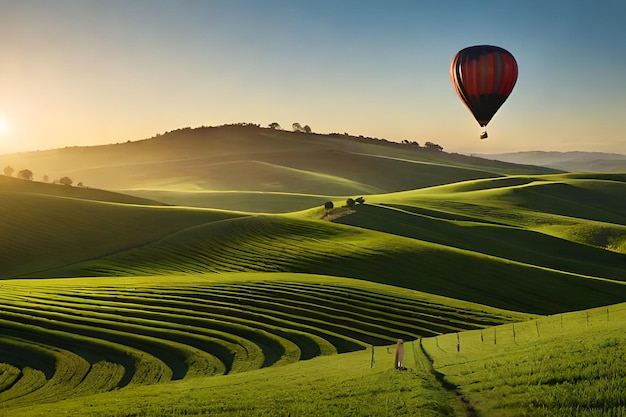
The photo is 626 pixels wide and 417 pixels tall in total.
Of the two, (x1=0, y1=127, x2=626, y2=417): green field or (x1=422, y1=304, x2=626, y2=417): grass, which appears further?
(x1=0, y1=127, x2=626, y2=417): green field

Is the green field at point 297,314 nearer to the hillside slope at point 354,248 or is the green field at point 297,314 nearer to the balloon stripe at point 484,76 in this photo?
the hillside slope at point 354,248

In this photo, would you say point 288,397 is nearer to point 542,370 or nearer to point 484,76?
point 542,370

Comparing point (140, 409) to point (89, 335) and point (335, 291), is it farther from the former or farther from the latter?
point (335, 291)

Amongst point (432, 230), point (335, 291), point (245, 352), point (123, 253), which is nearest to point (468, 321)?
point (335, 291)

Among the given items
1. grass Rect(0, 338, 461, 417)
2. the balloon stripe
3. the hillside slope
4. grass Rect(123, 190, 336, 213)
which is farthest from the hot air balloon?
grass Rect(123, 190, 336, 213)

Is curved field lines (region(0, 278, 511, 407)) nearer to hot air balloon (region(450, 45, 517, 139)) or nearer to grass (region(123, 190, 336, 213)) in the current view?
hot air balloon (region(450, 45, 517, 139))

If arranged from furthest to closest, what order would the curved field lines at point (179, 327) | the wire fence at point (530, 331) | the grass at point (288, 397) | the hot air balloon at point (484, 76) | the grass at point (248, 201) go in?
the grass at point (248, 201) < the hot air balloon at point (484, 76) < the wire fence at point (530, 331) < the curved field lines at point (179, 327) < the grass at point (288, 397)

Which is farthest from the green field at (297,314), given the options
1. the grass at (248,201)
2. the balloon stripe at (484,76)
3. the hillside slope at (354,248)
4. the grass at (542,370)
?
the grass at (248,201)
